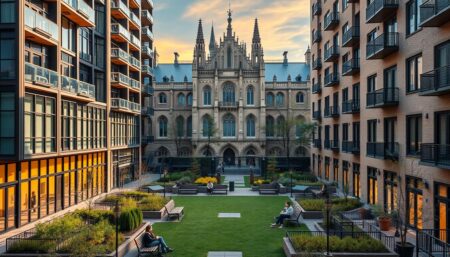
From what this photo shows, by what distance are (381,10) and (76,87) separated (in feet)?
69.5

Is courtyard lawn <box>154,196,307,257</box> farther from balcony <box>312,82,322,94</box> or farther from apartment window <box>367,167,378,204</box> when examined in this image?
balcony <box>312,82,322,94</box>

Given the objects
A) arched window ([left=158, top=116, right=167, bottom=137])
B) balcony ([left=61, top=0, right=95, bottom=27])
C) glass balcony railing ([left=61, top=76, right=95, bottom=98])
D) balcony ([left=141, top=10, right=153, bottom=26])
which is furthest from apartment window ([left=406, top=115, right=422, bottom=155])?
arched window ([left=158, top=116, right=167, bottom=137])

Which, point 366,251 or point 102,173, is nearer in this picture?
point 366,251

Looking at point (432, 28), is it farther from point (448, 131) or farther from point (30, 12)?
point (30, 12)

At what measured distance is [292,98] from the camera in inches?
2901

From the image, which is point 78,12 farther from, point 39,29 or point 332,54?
point 332,54

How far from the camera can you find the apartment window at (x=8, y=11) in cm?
2181

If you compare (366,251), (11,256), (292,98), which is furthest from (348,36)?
(292,98)

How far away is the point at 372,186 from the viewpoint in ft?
97.3

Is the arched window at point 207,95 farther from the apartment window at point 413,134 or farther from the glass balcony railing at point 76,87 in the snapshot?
the apartment window at point 413,134

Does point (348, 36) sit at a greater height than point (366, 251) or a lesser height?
greater

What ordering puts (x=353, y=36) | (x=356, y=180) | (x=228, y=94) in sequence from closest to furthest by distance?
(x=353, y=36) → (x=356, y=180) → (x=228, y=94)

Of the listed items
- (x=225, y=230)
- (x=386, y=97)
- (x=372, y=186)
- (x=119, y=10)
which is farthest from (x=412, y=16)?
(x=119, y=10)

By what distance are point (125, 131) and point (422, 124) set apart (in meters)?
31.7
